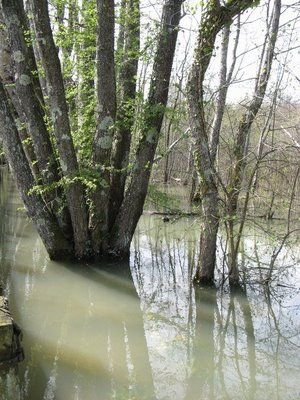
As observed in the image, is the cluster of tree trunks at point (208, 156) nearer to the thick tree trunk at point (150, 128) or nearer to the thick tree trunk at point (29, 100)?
the thick tree trunk at point (150, 128)

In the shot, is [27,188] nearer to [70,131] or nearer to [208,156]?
[70,131]

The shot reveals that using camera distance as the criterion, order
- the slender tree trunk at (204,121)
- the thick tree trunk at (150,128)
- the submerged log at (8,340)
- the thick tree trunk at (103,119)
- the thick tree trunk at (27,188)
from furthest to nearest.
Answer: the thick tree trunk at (27,188)
the thick tree trunk at (150,128)
the thick tree trunk at (103,119)
the slender tree trunk at (204,121)
the submerged log at (8,340)

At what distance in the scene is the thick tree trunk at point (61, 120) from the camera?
7035 millimetres

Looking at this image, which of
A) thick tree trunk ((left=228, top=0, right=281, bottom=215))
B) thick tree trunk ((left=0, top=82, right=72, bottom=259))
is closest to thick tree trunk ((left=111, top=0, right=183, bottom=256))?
thick tree trunk ((left=0, top=82, right=72, bottom=259))

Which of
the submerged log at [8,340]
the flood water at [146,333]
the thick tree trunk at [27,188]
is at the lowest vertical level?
the flood water at [146,333]

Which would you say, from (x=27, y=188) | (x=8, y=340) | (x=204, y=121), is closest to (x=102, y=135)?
(x=27, y=188)

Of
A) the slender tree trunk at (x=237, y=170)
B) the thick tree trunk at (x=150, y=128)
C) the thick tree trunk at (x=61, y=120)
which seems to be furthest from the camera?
the thick tree trunk at (x=150, y=128)

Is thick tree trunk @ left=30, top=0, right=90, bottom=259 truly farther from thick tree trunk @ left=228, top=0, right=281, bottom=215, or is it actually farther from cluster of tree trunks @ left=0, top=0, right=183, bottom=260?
thick tree trunk @ left=228, top=0, right=281, bottom=215

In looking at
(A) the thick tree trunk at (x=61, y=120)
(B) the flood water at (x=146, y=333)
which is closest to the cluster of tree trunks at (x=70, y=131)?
(A) the thick tree trunk at (x=61, y=120)

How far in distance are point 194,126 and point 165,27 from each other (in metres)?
2.03

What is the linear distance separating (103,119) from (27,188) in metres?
1.73

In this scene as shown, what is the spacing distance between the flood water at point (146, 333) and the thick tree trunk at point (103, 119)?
778 millimetres

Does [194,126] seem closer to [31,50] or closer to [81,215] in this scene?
[81,215]

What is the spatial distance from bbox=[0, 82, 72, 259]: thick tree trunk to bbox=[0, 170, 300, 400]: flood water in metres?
0.33
